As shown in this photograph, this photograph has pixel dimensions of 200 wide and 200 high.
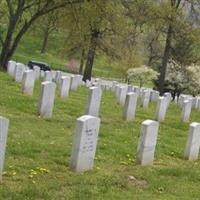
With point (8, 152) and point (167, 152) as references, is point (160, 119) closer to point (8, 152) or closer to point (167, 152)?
point (167, 152)

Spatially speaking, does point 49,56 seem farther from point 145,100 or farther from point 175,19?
point 145,100

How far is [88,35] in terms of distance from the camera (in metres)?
39.3

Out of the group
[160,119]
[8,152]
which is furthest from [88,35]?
[8,152]

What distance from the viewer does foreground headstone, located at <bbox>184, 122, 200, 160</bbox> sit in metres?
12.6

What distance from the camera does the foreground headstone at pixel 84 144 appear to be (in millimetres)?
9602

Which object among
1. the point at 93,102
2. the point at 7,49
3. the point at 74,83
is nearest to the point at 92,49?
the point at 7,49

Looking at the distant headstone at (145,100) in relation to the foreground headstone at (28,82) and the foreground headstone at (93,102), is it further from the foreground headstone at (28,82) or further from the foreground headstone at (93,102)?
the foreground headstone at (93,102)

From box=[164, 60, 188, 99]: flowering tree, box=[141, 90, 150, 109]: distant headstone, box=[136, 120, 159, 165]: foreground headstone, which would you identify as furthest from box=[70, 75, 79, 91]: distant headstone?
box=[164, 60, 188, 99]: flowering tree

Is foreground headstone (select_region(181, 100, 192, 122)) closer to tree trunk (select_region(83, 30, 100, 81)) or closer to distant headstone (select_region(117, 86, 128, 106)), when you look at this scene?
distant headstone (select_region(117, 86, 128, 106))

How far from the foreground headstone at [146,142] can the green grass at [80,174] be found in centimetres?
20

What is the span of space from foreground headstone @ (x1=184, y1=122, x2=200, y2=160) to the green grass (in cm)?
21

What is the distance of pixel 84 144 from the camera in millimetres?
9742

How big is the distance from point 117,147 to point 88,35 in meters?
27.3

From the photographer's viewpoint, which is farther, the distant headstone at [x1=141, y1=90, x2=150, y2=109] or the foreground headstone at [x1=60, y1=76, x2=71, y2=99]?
the distant headstone at [x1=141, y1=90, x2=150, y2=109]
